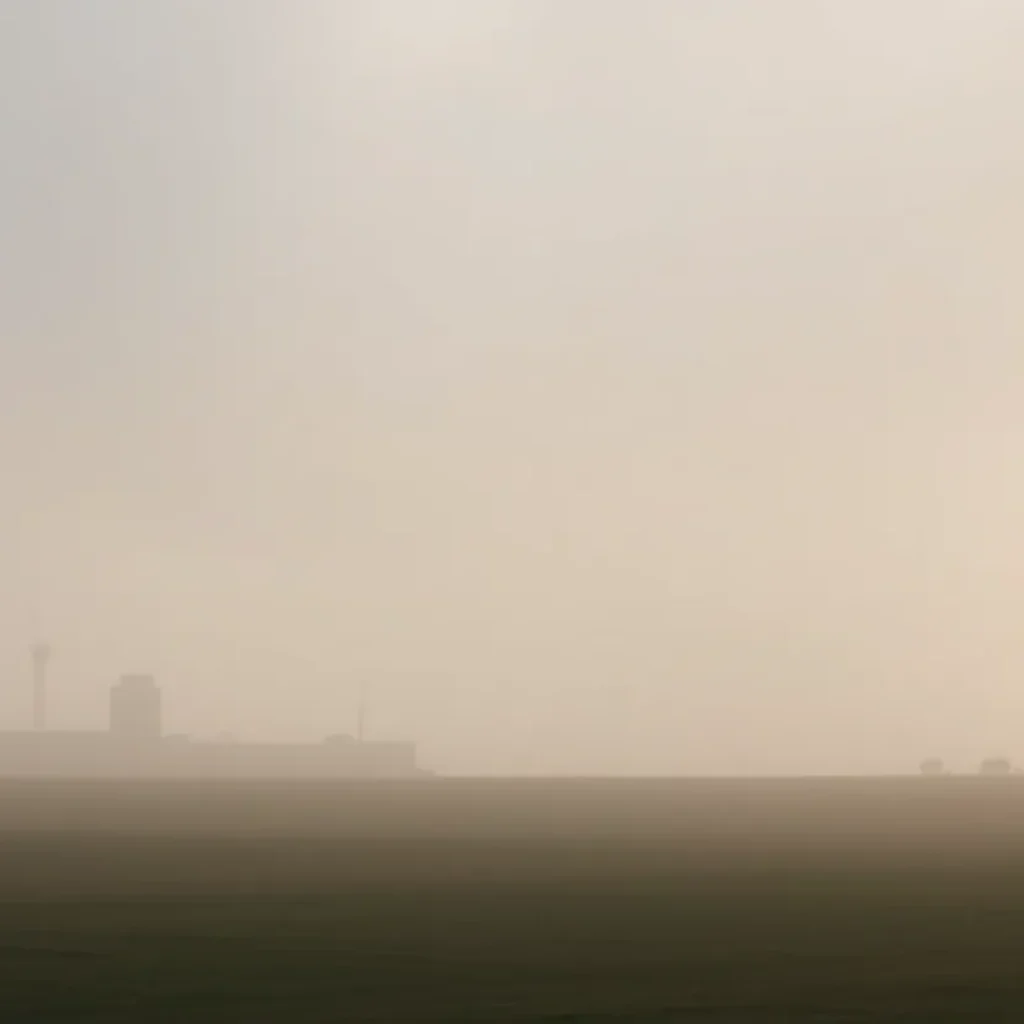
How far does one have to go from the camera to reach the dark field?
3002 cm

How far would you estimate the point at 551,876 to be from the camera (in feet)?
184

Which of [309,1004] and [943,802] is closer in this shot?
[309,1004]

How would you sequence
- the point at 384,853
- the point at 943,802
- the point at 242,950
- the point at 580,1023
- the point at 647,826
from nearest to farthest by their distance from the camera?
the point at 580,1023 < the point at 242,950 < the point at 384,853 < the point at 647,826 < the point at 943,802

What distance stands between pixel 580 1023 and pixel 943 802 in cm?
12533

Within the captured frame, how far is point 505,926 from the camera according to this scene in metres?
41.2

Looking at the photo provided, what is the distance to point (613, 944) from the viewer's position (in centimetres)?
3800

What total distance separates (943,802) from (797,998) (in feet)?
399

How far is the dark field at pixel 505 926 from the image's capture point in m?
30.0

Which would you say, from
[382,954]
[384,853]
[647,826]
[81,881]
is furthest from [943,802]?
[382,954]

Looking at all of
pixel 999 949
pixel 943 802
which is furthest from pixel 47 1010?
pixel 943 802

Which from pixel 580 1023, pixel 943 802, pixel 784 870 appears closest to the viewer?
pixel 580 1023

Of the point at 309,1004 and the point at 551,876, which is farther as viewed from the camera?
the point at 551,876

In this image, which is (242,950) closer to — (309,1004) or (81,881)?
(309,1004)

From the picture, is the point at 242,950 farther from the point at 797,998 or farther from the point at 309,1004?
the point at 797,998
